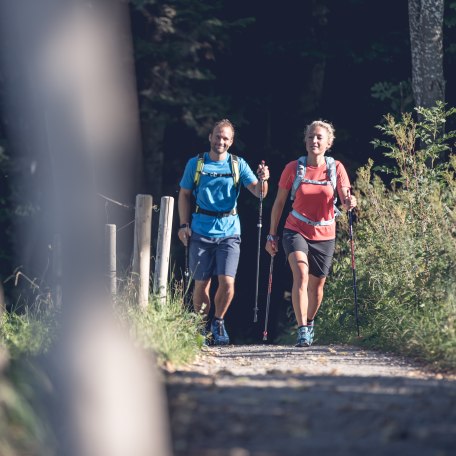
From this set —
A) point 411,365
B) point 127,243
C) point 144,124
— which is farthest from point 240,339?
point 411,365

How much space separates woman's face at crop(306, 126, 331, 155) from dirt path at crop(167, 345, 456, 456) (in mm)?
2777

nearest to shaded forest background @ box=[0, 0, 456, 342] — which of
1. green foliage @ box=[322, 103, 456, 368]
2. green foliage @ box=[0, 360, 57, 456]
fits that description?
green foliage @ box=[322, 103, 456, 368]

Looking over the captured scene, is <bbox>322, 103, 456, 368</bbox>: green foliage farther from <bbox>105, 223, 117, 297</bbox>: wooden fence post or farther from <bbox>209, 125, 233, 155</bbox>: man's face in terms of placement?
<bbox>105, 223, 117, 297</bbox>: wooden fence post

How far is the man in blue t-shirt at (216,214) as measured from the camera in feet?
39.0

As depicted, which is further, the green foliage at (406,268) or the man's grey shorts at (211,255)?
the man's grey shorts at (211,255)

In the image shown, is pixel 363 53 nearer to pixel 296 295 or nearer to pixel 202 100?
pixel 202 100

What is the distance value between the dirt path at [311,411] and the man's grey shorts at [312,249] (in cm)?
236

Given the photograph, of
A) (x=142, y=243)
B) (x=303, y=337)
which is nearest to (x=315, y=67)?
(x=303, y=337)

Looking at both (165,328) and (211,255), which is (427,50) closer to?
(211,255)

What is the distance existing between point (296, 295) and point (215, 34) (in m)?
9.72

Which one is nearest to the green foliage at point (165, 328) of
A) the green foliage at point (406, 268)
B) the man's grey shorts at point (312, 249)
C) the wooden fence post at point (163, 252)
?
the wooden fence post at point (163, 252)

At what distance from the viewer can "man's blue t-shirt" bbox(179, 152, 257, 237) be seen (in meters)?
11.9

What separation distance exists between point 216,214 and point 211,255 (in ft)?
1.45

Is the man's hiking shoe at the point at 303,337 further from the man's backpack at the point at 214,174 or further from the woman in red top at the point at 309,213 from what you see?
the man's backpack at the point at 214,174
